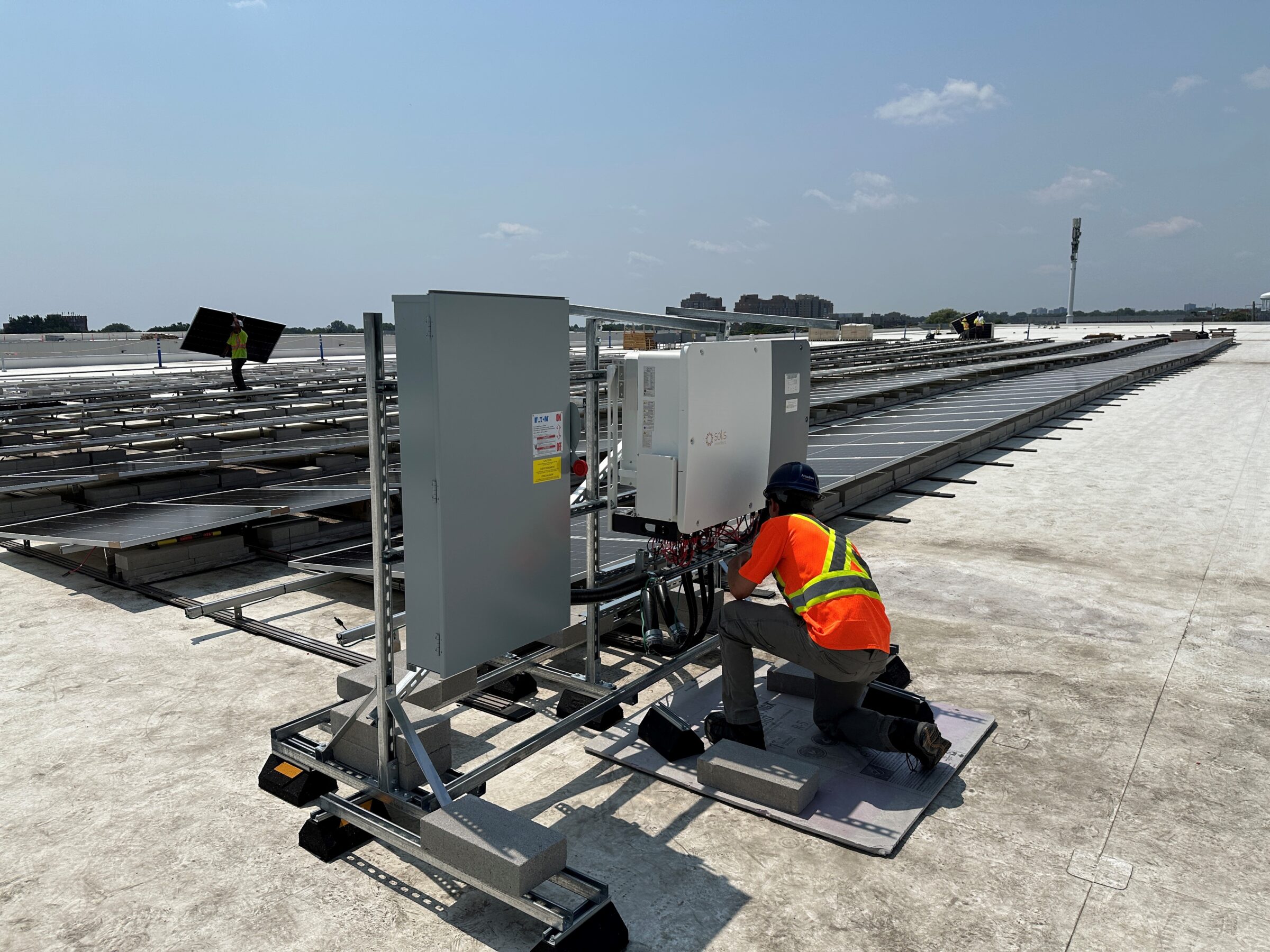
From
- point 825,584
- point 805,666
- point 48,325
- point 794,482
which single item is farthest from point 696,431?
point 48,325

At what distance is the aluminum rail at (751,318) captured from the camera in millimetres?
5738

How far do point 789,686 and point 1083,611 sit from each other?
2.94 metres

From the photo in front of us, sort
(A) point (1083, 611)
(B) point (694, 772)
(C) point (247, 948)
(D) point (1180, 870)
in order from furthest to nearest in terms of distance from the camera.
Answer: (A) point (1083, 611)
(B) point (694, 772)
(D) point (1180, 870)
(C) point (247, 948)

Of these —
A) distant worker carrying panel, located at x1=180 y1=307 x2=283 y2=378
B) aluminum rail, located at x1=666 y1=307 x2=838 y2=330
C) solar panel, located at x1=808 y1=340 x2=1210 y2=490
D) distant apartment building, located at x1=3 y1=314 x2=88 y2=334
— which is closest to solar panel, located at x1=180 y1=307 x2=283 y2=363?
distant worker carrying panel, located at x1=180 y1=307 x2=283 y2=378

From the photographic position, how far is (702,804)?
421cm

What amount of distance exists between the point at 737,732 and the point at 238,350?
1852cm

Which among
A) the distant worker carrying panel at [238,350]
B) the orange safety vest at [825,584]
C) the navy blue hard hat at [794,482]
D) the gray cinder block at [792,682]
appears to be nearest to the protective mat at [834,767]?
the gray cinder block at [792,682]

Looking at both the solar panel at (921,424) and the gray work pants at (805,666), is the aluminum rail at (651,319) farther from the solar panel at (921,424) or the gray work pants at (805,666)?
the solar panel at (921,424)

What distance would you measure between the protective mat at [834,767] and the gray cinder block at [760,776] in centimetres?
4

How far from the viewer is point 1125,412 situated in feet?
65.7

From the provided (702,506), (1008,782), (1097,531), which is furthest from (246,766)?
(1097,531)

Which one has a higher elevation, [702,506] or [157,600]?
[702,506]

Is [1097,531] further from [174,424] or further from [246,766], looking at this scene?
[174,424]

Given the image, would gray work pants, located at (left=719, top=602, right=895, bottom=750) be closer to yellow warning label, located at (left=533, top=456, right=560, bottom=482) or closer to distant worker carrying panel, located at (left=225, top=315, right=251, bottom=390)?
yellow warning label, located at (left=533, top=456, right=560, bottom=482)
